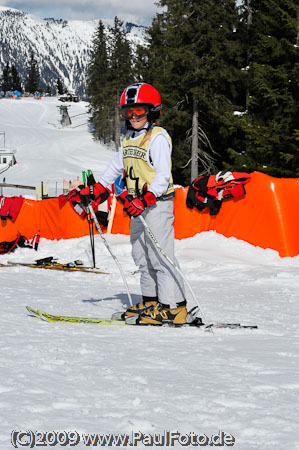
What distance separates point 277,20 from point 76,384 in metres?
22.8

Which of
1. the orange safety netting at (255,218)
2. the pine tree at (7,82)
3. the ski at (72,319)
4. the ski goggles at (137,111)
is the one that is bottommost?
the ski at (72,319)

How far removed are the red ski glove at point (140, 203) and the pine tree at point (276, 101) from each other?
53.8 ft

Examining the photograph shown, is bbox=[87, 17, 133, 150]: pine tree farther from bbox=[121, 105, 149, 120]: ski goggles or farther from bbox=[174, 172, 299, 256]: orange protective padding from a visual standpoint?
bbox=[121, 105, 149, 120]: ski goggles

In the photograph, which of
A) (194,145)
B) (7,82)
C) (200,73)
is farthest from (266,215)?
(7,82)

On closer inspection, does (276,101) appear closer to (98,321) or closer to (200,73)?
(200,73)

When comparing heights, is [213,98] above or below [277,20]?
below

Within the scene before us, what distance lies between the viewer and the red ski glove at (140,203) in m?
4.30

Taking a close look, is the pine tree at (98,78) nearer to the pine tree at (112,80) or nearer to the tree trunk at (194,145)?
the pine tree at (112,80)

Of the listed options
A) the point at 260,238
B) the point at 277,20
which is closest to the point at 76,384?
the point at 260,238

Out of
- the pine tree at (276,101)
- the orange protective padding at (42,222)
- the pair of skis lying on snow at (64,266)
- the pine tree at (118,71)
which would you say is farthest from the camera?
the pine tree at (118,71)

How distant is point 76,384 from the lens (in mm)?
2732

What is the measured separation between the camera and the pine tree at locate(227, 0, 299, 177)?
68.5ft

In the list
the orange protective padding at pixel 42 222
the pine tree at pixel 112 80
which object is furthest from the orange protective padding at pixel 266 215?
the pine tree at pixel 112 80

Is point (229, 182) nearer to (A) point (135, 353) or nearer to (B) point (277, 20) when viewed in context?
(A) point (135, 353)
